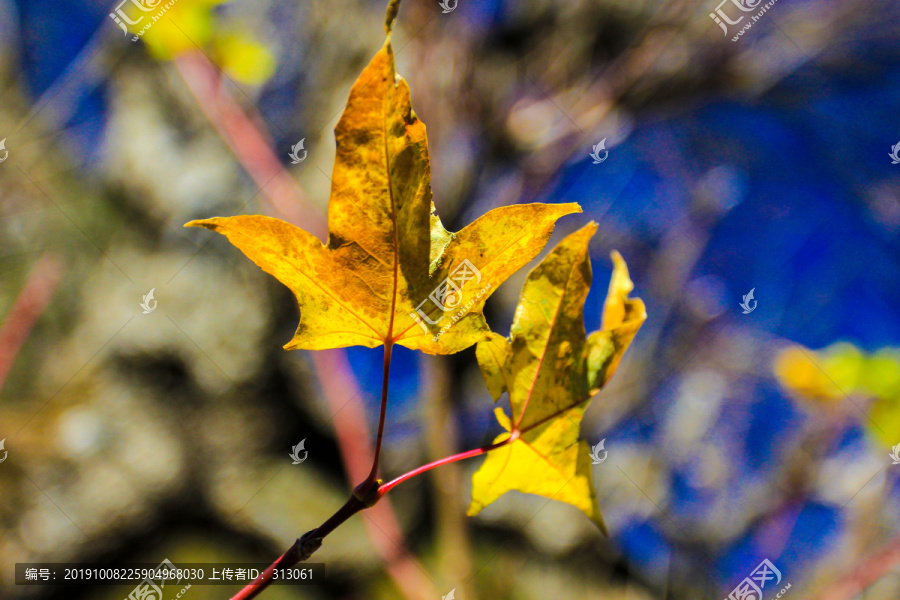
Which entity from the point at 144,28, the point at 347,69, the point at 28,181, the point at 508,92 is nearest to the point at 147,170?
the point at 28,181

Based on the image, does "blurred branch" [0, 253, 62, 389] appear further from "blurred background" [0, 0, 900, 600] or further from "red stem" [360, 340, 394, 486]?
"red stem" [360, 340, 394, 486]

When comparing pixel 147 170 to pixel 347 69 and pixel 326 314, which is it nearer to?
pixel 347 69

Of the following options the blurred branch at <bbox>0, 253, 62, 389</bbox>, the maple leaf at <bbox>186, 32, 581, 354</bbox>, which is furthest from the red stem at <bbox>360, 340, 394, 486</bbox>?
the blurred branch at <bbox>0, 253, 62, 389</bbox>

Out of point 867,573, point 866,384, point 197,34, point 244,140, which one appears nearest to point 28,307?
point 244,140

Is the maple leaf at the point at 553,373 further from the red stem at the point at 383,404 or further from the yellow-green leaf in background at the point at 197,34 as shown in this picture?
the yellow-green leaf in background at the point at 197,34

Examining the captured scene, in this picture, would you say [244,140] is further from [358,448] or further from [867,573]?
[867,573]
